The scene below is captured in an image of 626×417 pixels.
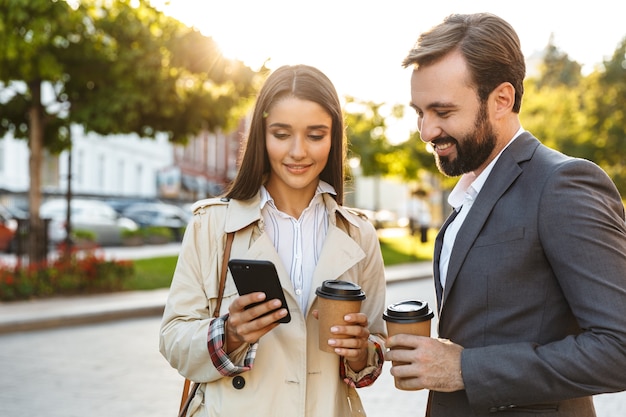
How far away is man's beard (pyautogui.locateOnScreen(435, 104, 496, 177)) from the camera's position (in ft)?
7.47

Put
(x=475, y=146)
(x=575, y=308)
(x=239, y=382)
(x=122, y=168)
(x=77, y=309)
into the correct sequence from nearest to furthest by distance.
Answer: (x=575, y=308)
(x=475, y=146)
(x=239, y=382)
(x=77, y=309)
(x=122, y=168)

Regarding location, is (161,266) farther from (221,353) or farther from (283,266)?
(221,353)

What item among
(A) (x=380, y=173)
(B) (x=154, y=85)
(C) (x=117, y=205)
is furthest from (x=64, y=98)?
(A) (x=380, y=173)

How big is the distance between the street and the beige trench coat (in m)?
4.17

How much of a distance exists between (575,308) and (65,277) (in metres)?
13.5

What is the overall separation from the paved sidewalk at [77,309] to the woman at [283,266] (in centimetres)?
896

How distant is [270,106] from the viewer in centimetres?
283

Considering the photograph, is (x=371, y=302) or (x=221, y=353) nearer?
(x=221, y=353)

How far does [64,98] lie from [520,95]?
13.9 metres

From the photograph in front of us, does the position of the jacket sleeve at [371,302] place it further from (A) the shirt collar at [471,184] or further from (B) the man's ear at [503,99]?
(B) the man's ear at [503,99]

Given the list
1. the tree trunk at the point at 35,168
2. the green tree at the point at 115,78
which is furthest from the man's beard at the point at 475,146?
the tree trunk at the point at 35,168

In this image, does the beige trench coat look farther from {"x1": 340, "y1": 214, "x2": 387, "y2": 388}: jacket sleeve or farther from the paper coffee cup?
the paper coffee cup

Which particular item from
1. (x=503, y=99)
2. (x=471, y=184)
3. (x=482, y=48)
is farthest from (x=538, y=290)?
(x=482, y=48)

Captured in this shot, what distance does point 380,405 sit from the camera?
715 cm
